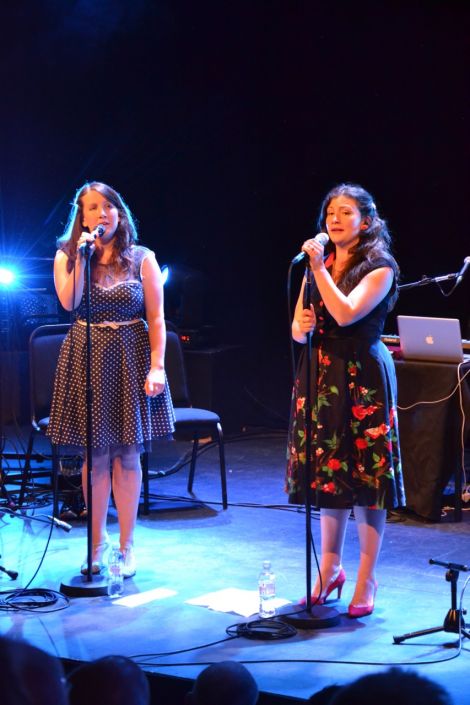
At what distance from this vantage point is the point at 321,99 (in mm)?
7535

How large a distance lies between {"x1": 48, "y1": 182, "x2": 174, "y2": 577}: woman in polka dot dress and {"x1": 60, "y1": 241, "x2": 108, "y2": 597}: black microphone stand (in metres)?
0.12

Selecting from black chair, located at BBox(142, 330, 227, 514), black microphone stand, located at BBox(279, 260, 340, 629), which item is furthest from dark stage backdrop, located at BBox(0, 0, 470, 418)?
black microphone stand, located at BBox(279, 260, 340, 629)

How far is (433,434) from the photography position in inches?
210

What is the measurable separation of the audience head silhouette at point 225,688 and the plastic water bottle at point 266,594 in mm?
1701

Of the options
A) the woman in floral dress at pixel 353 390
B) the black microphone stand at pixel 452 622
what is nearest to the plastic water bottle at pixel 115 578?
the woman in floral dress at pixel 353 390

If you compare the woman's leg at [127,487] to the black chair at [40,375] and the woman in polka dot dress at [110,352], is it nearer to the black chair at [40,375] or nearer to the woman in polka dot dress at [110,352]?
the woman in polka dot dress at [110,352]

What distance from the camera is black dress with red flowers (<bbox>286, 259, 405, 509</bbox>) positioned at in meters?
3.79

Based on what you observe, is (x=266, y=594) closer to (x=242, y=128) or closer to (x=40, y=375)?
(x=40, y=375)

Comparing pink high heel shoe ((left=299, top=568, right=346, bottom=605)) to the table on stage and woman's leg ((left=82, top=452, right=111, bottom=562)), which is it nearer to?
woman's leg ((left=82, top=452, right=111, bottom=562))

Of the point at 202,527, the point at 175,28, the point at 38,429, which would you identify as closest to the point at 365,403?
the point at 202,527

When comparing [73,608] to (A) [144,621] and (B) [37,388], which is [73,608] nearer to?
(A) [144,621]

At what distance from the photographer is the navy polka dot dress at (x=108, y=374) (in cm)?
426

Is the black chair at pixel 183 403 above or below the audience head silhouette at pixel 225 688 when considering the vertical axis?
above

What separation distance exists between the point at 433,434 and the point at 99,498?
6.08 ft
